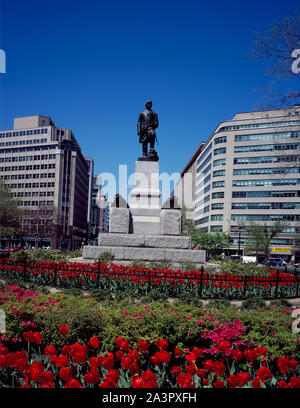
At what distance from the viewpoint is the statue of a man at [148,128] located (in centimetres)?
1731

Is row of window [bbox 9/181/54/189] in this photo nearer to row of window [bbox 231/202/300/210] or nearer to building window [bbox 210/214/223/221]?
building window [bbox 210/214/223/221]

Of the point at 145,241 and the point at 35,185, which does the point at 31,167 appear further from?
the point at 145,241

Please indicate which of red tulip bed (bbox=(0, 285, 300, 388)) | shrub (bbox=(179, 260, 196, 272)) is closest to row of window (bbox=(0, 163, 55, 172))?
shrub (bbox=(179, 260, 196, 272))

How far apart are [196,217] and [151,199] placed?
275ft

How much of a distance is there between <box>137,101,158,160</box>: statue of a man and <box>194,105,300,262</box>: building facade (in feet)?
182

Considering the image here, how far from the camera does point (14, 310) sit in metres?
4.79

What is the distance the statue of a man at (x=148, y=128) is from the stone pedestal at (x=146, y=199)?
0.75 meters

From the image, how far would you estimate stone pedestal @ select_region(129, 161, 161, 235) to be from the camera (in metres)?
15.8

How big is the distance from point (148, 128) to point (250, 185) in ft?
202

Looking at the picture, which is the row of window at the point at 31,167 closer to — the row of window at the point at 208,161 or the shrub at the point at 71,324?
the row of window at the point at 208,161

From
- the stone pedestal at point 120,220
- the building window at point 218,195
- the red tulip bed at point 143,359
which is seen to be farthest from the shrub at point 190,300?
the building window at point 218,195

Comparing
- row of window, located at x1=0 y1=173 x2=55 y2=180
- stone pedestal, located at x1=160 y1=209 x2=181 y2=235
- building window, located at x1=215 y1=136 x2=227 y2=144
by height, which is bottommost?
stone pedestal, located at x1=160 y1=209 x2=181 y2=235

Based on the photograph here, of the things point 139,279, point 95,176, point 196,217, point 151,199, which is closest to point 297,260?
point 196,217

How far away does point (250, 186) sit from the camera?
244 feet
